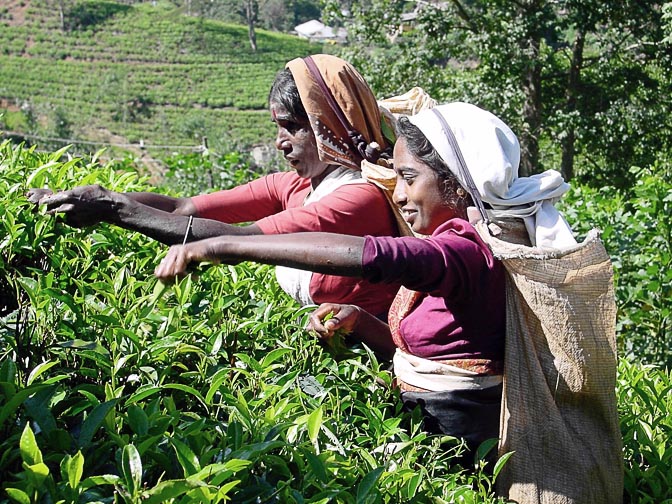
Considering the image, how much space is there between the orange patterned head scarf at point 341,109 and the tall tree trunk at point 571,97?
10.9m

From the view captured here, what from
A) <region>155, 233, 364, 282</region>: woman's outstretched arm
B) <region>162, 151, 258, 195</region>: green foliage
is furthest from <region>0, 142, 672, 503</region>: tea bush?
<region>162, 151, 258, 195</region>: green foliage

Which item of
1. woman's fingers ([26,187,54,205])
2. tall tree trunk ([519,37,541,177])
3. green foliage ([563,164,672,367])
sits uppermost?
woman's fingers ([26,187,54,205])

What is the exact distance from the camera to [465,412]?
1954mm

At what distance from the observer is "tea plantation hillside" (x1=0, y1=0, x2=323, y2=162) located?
4166 cm

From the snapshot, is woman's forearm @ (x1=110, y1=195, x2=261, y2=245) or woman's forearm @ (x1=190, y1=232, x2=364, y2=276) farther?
woman's forearm @ (x1=110, y1=195, x2=261, y2=245)

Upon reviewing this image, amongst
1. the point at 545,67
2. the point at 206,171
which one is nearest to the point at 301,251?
the point at 206,171

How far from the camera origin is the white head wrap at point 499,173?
192 centimetres

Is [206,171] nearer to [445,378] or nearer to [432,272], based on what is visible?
[445,378]

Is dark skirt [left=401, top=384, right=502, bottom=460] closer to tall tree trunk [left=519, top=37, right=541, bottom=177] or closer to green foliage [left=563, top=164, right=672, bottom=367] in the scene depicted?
green foliage [left=563, top=164, right=672, bottom=367]

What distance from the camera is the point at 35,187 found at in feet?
7.75

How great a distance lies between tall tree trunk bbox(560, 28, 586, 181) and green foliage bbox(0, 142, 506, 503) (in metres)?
11.4

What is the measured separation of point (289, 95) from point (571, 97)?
12.1 metres

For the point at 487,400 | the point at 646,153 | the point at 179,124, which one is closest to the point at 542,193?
the point at 487,400

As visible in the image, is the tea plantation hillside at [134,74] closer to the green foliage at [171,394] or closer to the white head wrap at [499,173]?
the green foliage at [171,394]
